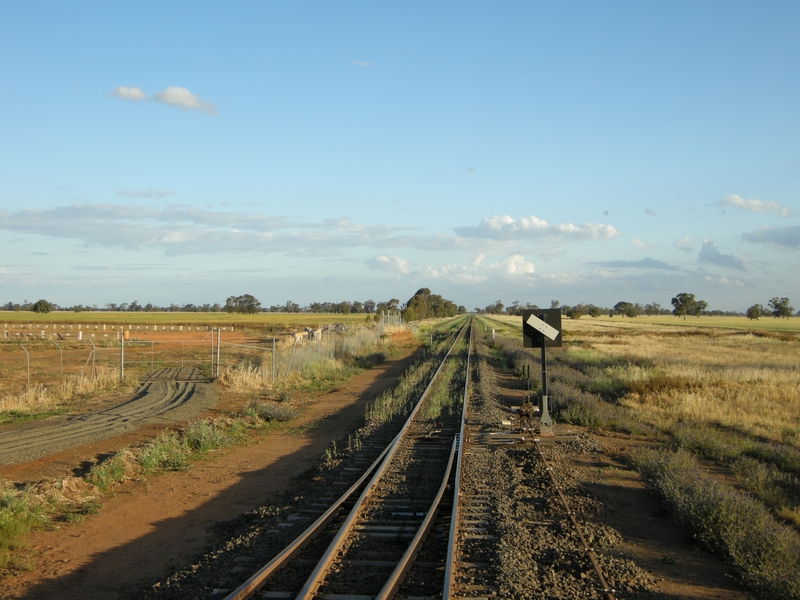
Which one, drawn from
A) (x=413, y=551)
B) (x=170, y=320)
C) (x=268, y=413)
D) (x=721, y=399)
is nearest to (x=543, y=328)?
(x=413, y=551)

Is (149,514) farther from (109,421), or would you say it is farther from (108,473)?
(109,421)

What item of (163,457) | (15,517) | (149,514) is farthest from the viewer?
(163,457)

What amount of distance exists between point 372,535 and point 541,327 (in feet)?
21.1

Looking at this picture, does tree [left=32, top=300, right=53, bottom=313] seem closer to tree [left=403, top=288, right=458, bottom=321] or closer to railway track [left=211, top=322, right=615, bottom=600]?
tree [left=403, top=288, right=458, bottom=321]

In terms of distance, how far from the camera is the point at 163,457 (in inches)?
461

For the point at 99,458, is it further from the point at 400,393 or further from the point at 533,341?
the point at 400,393

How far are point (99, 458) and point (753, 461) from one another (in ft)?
38.9


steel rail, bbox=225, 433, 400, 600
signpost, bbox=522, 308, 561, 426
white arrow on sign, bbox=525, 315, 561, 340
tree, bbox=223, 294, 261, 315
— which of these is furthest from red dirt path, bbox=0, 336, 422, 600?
tree, bbox=223, 294, 261, 315

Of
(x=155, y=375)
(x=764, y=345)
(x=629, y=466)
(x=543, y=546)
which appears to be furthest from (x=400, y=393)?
(x=764, y=345)

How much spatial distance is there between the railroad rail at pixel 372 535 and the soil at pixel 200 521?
4.60 feet

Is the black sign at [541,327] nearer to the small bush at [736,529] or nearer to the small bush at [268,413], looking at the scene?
the small bush at [736,529]

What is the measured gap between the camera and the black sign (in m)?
12.3

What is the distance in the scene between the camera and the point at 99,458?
1180cm

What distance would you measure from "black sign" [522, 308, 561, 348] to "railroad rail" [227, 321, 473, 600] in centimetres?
282
